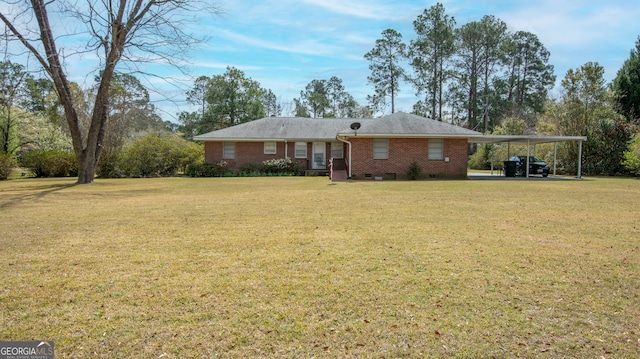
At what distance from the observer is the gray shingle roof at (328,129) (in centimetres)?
2053

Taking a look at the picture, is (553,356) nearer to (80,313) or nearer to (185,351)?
(185,351)

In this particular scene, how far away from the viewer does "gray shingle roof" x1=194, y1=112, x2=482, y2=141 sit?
2053cm

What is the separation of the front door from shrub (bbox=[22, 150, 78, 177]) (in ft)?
52.2

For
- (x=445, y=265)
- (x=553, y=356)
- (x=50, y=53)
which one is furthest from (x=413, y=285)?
(x=50, y=53)

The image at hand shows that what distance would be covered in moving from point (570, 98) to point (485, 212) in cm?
2341

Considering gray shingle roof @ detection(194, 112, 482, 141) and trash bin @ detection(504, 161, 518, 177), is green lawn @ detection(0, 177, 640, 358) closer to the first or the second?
gray shingle roof @ detection(194, 112, 482, 141)

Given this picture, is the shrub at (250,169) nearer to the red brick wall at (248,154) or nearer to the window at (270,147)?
the red brick wall at (248,154)

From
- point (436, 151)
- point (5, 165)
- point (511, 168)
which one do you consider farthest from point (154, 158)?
point (511, 168)

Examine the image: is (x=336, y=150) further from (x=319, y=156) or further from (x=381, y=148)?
(x=381, y=148)

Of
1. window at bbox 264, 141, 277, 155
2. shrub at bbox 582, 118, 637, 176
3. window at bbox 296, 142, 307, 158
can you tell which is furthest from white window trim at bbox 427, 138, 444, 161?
shrub at bbox 582, 118, 637, 176

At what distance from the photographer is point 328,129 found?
92.5 ft

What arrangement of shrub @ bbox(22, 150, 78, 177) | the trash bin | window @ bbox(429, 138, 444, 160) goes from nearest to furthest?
1. window @ bbox(429, 138, 444, 160)
2. the trash bin
3. shrub @ bbox(22, 150, 78, 177)

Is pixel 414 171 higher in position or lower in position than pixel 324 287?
higher

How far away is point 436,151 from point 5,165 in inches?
961
